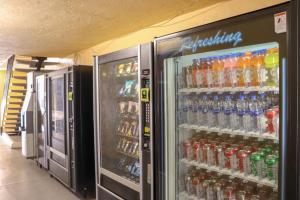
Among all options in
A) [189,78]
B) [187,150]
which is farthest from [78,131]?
[189,78]

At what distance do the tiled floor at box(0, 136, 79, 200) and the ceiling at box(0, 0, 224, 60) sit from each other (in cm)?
232

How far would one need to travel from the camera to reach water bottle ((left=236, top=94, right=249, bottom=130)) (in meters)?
1.92

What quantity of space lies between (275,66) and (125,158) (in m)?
1.88

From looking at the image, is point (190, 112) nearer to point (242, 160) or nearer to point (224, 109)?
point (224, 109)

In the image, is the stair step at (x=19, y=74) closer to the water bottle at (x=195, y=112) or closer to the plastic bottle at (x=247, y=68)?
the water bottle at (x=195, y=112)

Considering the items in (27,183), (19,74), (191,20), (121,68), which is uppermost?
(191,20)

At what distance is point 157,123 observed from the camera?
2.20 meters

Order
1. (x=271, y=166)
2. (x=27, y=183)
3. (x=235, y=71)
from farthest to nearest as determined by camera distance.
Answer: (x=27, y=183) → (x=235, y=71) → (x=271, y=166)

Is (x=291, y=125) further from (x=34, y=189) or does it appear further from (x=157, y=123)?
(x=34, y=189)

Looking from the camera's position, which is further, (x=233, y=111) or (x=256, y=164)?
(x=233, y=111)

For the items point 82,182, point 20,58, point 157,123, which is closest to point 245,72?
point 157,123

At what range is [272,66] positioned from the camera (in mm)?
1725

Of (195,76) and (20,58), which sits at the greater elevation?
(20,58)

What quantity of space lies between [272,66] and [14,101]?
840 cm
